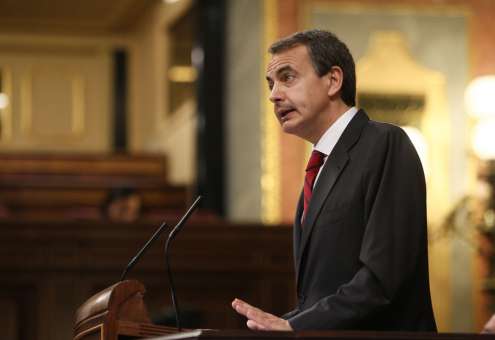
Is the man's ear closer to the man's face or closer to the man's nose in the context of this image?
the man's face

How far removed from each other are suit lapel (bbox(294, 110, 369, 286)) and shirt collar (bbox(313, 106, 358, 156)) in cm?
2

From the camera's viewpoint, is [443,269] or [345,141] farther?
[443,269]

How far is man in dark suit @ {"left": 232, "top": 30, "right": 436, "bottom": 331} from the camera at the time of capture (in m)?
2.34

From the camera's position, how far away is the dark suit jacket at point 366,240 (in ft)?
7.66

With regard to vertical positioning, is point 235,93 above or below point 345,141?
above

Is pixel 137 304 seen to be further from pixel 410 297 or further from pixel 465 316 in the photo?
pixel 465 316

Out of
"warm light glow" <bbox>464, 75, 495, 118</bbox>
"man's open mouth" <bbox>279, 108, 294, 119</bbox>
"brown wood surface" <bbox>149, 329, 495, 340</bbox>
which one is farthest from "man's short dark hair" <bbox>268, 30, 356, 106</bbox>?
"warm light glow" <bbox>464, 75, 495, 118</bbox>

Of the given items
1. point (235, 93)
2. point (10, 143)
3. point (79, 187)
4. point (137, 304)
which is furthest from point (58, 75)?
point (137, 304)

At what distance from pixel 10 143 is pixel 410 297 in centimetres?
1233

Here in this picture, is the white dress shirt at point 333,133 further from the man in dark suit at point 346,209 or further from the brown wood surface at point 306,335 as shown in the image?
the brown wood surface at point 306,335

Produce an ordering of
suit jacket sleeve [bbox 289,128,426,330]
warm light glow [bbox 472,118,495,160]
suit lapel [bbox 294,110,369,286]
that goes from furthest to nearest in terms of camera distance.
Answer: warm light glow [bbox 472,118,495,160]
suit lapel [bbox 294,110,369,286]
suit jacket sleeve [bbox 289,128,426,330]

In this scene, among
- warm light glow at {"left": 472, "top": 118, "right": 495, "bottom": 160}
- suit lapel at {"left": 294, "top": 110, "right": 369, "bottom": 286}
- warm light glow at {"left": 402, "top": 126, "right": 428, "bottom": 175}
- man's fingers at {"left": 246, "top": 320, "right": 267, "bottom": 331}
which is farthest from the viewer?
warm light glow at {"left": 402, "top": 126, "right": 428, "bottom": 175}

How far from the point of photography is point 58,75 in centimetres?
1469

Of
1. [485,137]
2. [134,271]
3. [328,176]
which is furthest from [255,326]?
[485,137]
